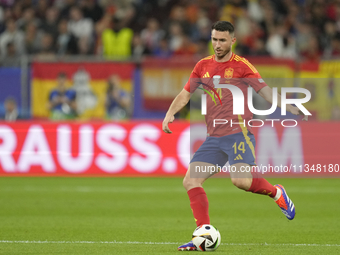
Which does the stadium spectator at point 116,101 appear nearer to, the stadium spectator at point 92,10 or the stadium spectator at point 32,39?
the stadium spectator at point 32,39

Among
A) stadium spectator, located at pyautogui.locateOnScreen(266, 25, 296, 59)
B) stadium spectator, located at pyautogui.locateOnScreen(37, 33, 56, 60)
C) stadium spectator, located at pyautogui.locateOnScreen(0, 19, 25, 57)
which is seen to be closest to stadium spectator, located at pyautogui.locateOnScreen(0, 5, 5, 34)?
stadium spectator, located at pyautogui.locateOnScreen(0, 19, 25, 57)

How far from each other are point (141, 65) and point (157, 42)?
191 centimetres

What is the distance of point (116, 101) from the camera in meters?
14.1

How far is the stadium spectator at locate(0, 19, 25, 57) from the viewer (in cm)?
1634

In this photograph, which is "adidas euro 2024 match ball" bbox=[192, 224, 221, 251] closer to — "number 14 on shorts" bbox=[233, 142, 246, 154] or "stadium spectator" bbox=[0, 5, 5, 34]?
"number 14 on shorts" bbox=[233, 142, 246, 154]

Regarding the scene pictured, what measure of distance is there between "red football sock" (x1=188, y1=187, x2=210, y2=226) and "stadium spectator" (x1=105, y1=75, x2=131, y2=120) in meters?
8.10

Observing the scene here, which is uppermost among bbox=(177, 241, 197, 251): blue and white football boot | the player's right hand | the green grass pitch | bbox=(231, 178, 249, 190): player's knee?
the player's right hand

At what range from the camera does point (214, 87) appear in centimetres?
611

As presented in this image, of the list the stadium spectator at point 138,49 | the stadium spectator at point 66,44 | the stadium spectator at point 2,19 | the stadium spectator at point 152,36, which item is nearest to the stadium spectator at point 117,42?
the stadium spectator at point 138,49

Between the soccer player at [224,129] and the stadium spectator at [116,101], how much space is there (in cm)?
793

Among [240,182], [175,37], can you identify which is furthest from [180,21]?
[240,182]

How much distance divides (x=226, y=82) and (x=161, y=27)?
1177 centimetres

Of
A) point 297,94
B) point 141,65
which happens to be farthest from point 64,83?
point 297,94

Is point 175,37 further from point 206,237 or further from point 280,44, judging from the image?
point 206,237
